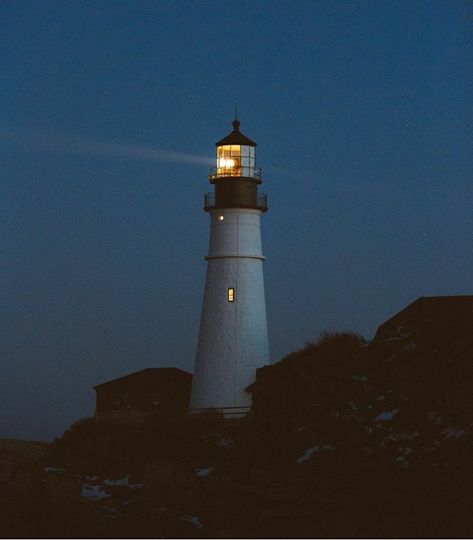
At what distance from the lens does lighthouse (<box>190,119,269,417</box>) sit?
57.9 metres

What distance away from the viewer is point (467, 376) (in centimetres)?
4356

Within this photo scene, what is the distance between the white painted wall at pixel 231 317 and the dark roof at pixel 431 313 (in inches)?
284

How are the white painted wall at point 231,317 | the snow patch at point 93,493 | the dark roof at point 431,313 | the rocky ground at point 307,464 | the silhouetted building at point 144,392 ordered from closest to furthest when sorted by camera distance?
the rocky ground at point 307,464, the dark roof at point 431,313, the snow patch at point 93,493, the white painted wall at point 231,317, the silhouetted building at point 144,392

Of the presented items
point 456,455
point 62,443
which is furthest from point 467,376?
point 62,443

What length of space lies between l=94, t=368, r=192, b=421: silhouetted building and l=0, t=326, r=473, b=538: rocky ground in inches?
372

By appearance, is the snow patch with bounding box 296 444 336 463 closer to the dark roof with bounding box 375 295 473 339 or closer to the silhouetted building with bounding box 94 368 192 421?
the dark roof with bounding box 375 295 473 339

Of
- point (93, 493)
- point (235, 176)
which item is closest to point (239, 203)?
point (235, 176)

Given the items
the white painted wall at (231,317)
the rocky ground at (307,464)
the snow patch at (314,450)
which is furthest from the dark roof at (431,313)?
the white painted wall at (231,317)

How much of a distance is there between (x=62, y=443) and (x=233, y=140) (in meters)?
15.0

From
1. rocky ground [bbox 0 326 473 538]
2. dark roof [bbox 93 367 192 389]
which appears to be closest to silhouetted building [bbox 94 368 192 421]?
dark roof [bbox 93 367 192 389]

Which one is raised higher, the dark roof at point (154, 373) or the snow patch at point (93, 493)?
the dark roof at point (154, 373)

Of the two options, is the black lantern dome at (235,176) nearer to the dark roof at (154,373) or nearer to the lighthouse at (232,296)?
the lighthouse at (232,296)

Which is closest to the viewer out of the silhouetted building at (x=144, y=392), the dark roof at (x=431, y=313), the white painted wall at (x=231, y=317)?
the dark roof at (x=431, y=313)

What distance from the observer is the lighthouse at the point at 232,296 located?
190ft
